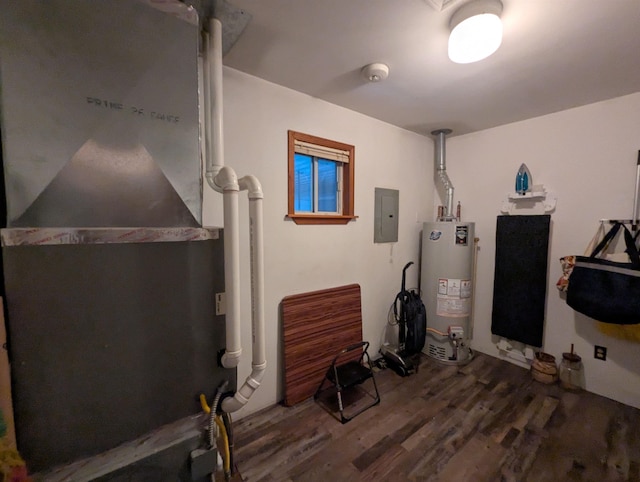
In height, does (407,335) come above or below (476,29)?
below

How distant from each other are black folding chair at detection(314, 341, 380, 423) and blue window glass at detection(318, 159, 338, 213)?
1.21m

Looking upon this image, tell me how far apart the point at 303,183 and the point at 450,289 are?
1.80 metres

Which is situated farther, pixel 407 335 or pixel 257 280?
pixel 407 335

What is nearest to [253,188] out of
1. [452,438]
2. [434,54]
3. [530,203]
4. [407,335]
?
[434,54]

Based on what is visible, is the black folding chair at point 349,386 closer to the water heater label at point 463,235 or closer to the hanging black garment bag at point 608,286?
the water heater label at point 463,235

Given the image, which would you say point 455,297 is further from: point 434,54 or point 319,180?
→ point 434,54

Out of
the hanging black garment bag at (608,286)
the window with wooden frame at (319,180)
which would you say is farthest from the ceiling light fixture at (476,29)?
the hanging black garment bag at (608,286)

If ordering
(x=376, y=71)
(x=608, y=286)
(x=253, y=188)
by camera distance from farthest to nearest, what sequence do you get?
1. (x=608, y=286)
2. (x=376, y=71)
3. (x=253, y=188)

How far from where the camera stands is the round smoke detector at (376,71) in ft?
5.42

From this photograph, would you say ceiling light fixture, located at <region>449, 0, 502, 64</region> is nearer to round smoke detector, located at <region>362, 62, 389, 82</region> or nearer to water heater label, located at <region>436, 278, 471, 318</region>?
round smoke detector, located at <region>362, 62, 389, 82</region>

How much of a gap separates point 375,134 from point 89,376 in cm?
262

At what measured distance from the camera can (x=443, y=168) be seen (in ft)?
9.91

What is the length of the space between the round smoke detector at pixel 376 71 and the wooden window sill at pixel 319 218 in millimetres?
1038

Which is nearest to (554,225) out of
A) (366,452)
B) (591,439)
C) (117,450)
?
(591,439)
